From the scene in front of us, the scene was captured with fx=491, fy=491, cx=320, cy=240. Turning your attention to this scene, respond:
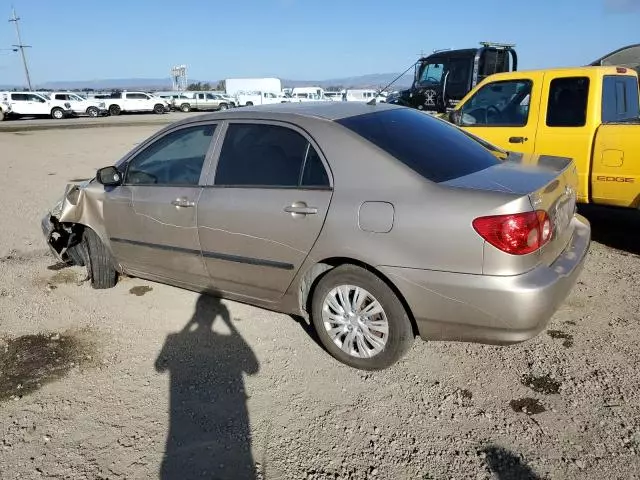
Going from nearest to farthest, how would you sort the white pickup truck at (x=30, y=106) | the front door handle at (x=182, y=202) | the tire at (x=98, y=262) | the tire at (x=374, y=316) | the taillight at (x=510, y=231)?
the taillight at (x=510, y=231) → the tire at (x=374, y=316) → the front door handle at (x=182, y=202) → the tire at (x=98, y=262) → the white pickup truck at (x=30, y=106)

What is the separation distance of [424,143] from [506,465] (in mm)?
1977

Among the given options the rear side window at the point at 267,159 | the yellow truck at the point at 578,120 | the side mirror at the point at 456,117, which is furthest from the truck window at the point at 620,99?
the rear side window at the point at 267,159

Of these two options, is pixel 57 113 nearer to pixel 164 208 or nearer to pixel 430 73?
pixel 430 73

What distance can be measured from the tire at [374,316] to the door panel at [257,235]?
0.25 metres

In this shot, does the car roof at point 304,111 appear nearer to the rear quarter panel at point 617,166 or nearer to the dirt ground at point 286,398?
the dirt ground at point 286,398

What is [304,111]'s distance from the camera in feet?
11.3

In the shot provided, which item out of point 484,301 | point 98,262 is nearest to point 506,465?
point 484,301

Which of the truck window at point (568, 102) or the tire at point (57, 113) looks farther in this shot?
the tire at point (57, 113)

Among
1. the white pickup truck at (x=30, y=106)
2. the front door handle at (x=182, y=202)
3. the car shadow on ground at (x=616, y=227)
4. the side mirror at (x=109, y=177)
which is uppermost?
the side mirror at (x=109, y=177)

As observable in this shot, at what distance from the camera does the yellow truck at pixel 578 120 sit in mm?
4715

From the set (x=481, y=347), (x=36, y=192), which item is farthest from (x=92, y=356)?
(x=36, y=192)

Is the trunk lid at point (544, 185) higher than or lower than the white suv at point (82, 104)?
higher

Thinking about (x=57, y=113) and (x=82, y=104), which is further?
(x=82, y=104)

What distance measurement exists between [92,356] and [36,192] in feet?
22.7
